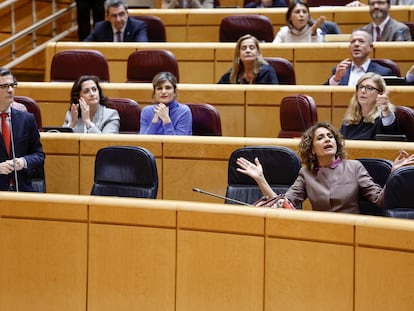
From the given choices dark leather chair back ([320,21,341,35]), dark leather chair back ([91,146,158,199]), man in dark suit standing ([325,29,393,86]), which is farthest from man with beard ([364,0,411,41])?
dark leather chair back ([91,146,158,199])

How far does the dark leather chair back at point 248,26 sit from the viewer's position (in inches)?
200

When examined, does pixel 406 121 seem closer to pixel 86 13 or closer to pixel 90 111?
pixel 90 111

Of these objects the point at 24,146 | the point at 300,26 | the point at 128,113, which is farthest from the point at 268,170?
the point at 300,26

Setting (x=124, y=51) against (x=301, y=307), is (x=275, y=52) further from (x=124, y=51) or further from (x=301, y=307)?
(x=301, y=307)

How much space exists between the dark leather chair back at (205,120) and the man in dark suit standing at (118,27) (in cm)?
131

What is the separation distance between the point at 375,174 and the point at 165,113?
104cm

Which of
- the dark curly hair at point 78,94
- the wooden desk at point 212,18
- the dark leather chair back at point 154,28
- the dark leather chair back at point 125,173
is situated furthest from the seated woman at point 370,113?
the dark leather chair back at point 154,28

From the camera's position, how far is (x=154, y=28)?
523 centimetres

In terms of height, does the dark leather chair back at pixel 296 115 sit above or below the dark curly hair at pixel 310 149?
above

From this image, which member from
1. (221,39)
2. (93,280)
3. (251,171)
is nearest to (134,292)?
(93,280)

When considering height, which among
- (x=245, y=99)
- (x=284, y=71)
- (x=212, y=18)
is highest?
(x=212, y=18)

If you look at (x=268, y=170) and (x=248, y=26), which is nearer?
(x=268, y=170)

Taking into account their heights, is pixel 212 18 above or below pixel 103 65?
above

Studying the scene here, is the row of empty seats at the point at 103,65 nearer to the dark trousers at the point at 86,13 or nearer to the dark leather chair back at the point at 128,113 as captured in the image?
the dark leather chair back at the point at 128,113
